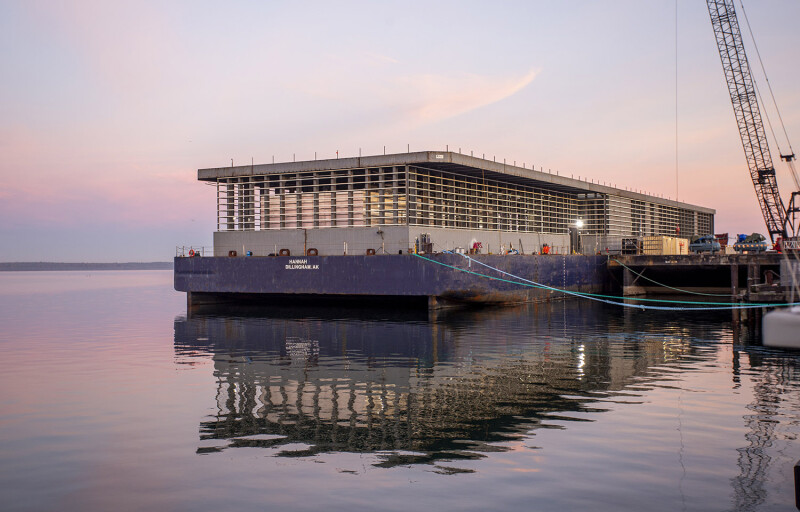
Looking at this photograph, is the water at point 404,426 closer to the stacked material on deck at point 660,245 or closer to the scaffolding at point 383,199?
the scaffolding at point 383,199

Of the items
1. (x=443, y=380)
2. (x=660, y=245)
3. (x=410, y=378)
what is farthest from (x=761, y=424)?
(x=660, y=245)

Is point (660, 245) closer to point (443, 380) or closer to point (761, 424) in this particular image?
point (443, 380)

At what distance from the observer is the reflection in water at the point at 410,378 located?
12789mm

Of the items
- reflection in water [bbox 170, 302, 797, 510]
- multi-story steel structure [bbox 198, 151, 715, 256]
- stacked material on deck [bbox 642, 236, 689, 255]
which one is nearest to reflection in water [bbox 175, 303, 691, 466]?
reflection in water [bbox 170, 302, 797, 510]

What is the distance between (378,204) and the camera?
156ft

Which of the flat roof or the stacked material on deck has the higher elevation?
the flat roof

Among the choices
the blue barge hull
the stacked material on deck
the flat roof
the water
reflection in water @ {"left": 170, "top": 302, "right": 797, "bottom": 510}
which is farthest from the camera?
the stacked material on deck

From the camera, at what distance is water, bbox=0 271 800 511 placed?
9.66 metres

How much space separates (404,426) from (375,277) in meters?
30.2

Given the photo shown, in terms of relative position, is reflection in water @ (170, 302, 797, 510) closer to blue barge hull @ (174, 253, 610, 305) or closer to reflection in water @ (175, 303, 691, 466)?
reflection in water @ (175, 303, 691, 466)

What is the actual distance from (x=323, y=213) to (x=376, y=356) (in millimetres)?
26336

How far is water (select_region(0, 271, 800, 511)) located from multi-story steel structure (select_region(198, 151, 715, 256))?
1975 cm

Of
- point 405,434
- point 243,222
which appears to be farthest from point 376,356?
point 243,222

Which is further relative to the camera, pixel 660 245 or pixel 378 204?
pixel 660 245
